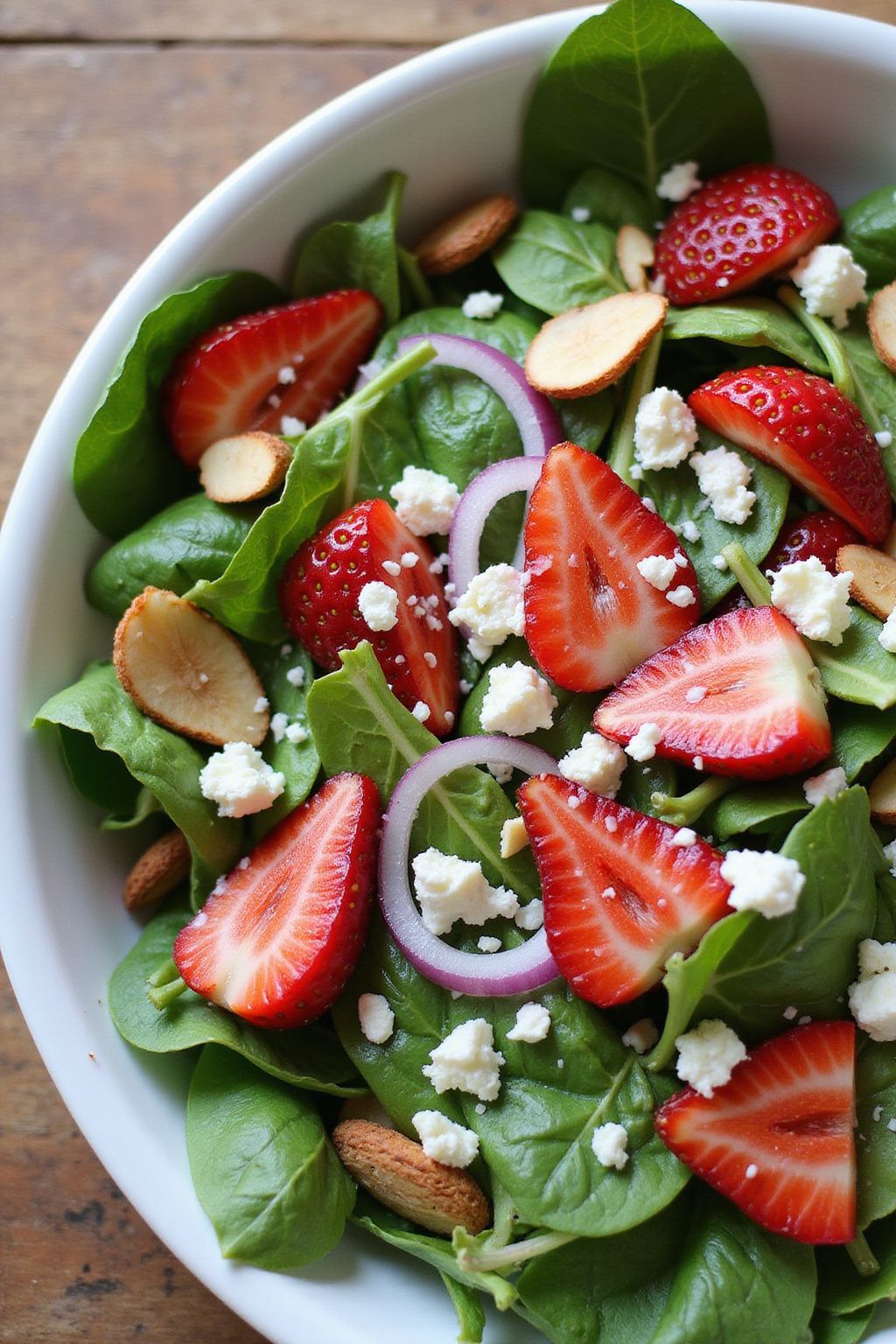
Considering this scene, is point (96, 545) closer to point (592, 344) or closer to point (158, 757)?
point (158, 757)

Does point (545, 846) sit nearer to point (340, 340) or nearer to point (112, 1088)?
point (112, 1088)

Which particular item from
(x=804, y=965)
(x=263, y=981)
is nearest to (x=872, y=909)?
(x=804, y=965)

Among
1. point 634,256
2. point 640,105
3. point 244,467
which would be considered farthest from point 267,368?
point 640,105

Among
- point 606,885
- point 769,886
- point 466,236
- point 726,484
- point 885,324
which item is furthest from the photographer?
point 466,236

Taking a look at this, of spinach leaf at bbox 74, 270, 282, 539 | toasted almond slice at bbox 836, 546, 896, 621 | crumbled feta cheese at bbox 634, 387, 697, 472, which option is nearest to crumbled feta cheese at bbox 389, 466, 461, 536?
crumbled feta cheese at bbox 634, 387, 697, 472

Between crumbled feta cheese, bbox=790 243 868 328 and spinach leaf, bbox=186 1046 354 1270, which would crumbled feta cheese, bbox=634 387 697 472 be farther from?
spinach leaf, bbox=186 1046 354 1270
